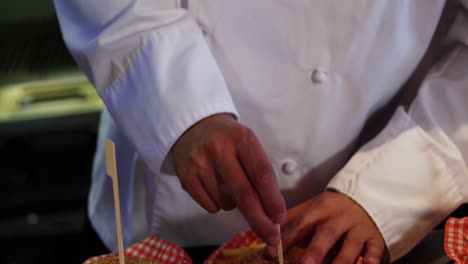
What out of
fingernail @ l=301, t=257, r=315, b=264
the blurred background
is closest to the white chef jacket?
fingernail @ l=301, t=257, r=315, b=264

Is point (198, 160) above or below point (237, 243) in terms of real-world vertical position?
above

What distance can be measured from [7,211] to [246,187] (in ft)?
3.63

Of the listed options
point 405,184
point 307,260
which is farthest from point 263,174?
point 405,184

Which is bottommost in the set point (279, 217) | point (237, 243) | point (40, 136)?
point (40, 136)

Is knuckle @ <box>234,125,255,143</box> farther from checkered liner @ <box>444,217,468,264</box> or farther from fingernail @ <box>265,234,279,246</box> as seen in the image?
checkered liner @ <box>444,217,468,264</box>

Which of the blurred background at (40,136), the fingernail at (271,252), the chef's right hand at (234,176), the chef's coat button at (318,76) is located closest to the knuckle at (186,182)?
the chef's right hand at (234,176)

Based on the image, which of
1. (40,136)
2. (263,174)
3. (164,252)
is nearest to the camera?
(263,174)

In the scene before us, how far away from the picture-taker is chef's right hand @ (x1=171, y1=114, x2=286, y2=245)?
1.93ft

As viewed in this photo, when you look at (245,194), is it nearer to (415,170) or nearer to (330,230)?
(330,230)

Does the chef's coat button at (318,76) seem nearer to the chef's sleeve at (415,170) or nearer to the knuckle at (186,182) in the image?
the chef's sleeve at (415,170)

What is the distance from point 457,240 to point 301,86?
0.24m

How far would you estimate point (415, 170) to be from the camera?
0.73m

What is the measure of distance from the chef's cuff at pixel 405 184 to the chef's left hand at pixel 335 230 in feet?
0.04

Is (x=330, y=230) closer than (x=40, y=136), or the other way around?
(x=330, y=230)
